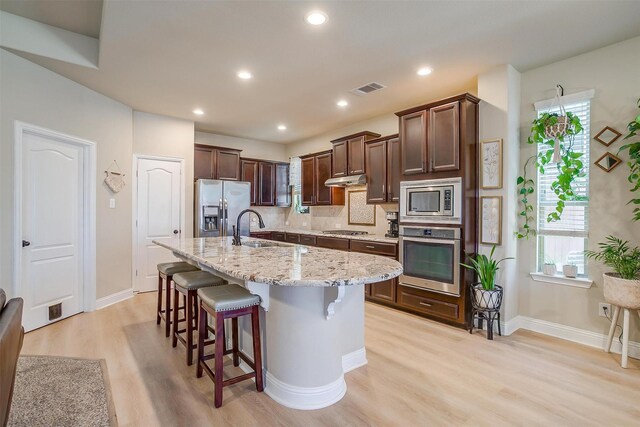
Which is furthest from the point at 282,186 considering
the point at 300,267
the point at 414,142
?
the point at 300,267

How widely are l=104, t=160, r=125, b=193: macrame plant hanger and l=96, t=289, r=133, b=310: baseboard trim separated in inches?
55.4

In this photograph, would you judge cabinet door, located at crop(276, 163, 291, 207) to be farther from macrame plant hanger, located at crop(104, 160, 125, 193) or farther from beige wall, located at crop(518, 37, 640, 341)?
beige wall, located at crop(518, 37, 640, 341)

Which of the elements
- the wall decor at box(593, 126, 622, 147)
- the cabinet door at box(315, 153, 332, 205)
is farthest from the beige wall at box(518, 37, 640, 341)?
the cabinet door at box(315, 153, 332, 205)

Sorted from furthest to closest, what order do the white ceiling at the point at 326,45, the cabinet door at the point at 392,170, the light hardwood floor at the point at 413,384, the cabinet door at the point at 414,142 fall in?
the cabinet door at the point at 392,170 < the cabinet door at the point at 414,142 < the white ceiling at the point at 326,45 < the light hardwood floor at the point at 413,384

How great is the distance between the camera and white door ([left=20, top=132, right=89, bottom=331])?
10.9 feet

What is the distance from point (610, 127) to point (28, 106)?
5525 millimetres

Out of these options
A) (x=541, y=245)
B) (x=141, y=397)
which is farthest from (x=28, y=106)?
(x=541, y=245)

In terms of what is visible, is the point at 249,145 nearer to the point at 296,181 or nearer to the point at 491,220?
the point at 296,181

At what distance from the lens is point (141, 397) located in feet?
7.01

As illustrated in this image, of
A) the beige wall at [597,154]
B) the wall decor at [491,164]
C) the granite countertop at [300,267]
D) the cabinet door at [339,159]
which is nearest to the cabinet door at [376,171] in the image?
the cabinet door at [339,159]

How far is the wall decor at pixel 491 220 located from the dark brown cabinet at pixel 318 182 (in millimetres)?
2632

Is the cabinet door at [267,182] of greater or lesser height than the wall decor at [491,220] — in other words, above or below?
above

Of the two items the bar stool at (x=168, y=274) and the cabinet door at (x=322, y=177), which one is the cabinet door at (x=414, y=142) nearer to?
the cabinet door at (x=322, y=177)

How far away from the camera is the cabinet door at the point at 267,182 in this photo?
21.1 feet
